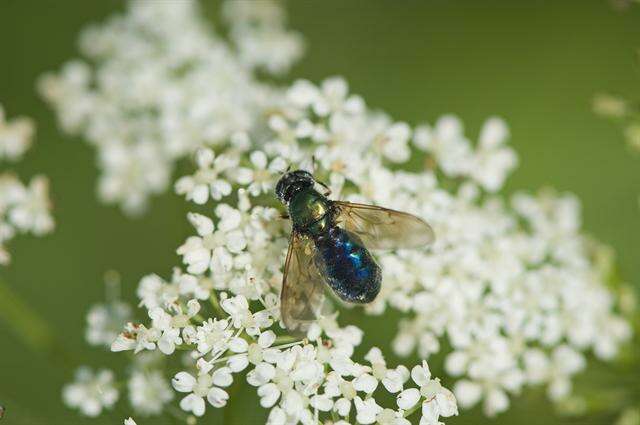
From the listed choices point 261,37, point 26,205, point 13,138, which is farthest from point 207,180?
point 261,37

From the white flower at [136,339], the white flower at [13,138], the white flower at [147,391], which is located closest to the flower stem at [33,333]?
the white flower at [147,391]

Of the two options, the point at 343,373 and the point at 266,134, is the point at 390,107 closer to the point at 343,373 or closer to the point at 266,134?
the point at 266,134

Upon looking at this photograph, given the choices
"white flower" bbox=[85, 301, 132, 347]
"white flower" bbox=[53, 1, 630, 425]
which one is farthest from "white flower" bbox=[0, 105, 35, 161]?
"white flower" bbox=[85, 301, 132, 347]

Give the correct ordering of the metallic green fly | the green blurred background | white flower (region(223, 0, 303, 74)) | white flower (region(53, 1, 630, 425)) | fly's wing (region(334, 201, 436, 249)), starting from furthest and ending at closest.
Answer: the green blurred background < white flower (region(223, 0, 303, 74)) < fly's wing (region(334, 201, 436, 249)) < the metallic green fly < white flower (region(53, 1, 630, 425))

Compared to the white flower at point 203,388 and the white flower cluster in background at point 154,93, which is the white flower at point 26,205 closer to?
the white flower cluster in background at point 154,93

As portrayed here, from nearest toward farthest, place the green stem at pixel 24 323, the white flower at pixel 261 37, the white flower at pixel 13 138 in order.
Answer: the green stem at pixel 24 323
the white flower at pixel 13 138
the white flower at pixel 261 37

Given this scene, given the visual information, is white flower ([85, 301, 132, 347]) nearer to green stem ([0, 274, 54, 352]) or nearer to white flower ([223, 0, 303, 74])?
green stem ([0, 274, 54, 352])
